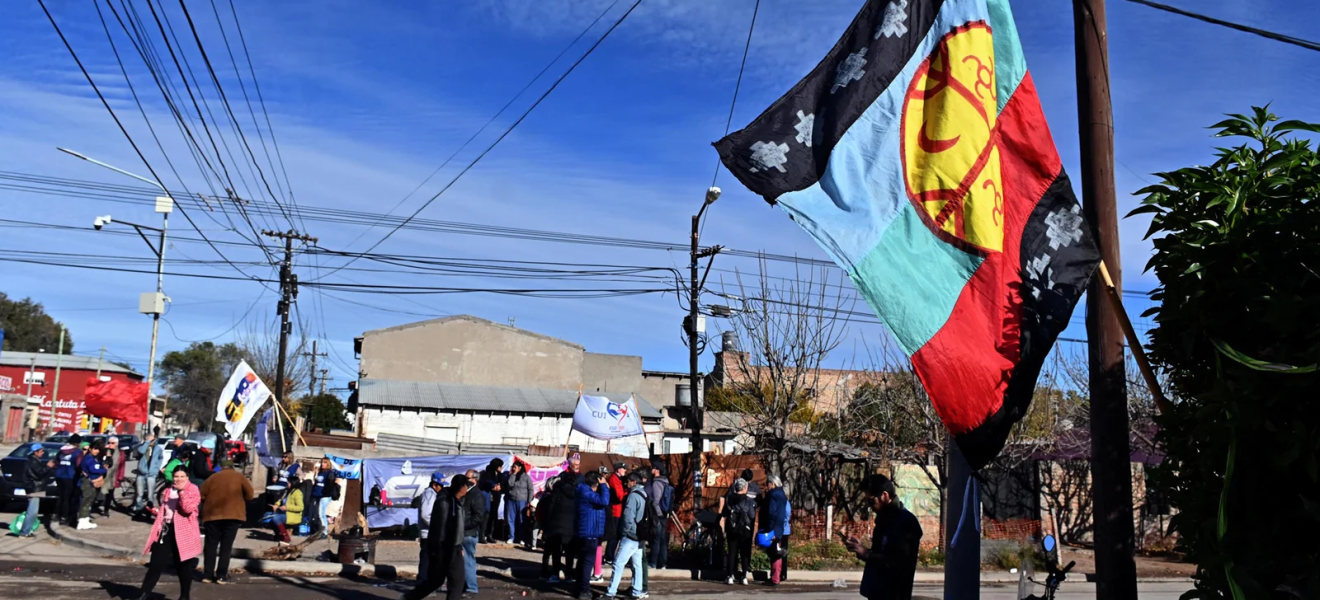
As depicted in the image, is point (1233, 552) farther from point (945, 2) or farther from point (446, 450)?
point (446, 450)

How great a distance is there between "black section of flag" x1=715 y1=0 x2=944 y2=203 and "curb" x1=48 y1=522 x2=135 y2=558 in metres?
14.9

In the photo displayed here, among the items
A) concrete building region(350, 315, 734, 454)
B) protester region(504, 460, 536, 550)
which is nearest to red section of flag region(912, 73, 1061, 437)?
protester region(504, 460, 536, 550)

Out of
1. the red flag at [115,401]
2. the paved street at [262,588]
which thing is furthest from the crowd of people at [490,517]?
the red flag at [115,401]

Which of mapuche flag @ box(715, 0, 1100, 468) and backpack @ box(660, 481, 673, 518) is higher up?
mapuche flag @ box(715, 0, 1100, 468)

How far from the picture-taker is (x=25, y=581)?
41.2ft

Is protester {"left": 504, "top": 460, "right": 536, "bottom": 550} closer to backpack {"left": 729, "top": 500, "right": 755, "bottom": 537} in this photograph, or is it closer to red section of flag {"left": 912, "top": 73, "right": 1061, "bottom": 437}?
backpack {"left": 729, "top": 500, "right": 755, "bottom": 537}

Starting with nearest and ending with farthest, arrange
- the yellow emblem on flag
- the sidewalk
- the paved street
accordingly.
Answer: the yellow emblem on flag, the paved street, the sidewalk

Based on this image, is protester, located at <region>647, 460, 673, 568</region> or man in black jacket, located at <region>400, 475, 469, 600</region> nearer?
man in black jacket, located at <region>400, 475, 469, 600</region>

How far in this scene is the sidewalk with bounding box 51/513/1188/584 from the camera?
14.9m

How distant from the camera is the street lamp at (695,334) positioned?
68.8 ft

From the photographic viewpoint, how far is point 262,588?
1305 centimetres

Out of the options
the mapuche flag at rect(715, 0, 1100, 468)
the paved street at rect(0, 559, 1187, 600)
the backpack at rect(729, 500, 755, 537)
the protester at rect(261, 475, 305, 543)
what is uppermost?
the mapuche flag at rect(715, 0, 1100, 468)

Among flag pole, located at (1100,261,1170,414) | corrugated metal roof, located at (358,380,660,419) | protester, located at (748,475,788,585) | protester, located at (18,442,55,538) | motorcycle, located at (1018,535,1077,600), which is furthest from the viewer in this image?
corrugated metal roof, located at (358,380,660,419)

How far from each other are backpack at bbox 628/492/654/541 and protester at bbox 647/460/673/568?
63 mm
